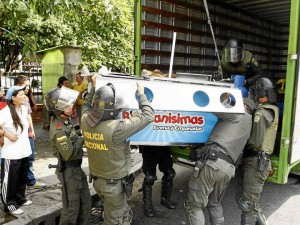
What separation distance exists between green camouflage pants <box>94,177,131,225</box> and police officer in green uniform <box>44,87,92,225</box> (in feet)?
1.20

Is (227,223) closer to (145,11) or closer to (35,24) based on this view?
(145,11)

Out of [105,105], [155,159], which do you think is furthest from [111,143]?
[155,159]

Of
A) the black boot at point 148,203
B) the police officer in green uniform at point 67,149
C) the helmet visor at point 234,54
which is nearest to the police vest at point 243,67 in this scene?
the helmet visor at point 234,54

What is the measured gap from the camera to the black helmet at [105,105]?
2.73 meters

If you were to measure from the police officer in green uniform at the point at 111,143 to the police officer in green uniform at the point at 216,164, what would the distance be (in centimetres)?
67

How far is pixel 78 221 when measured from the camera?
344cm

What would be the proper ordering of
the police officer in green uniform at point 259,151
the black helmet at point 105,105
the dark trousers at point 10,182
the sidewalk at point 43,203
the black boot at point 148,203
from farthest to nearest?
the black boot at point 148,203 → the dark trousers at point 10,182 → the sidewalk at point 43,203 → the police officer in green uniform at point 259,151 → the black helmet at point 105,105

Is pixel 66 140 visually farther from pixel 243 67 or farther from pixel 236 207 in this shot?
pixel 243 67

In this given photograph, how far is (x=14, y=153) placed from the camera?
3660 millimetres

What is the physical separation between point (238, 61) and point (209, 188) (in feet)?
8.51

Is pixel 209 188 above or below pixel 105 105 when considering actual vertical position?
below

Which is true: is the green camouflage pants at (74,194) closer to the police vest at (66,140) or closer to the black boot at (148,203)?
the police vest at (66,140)

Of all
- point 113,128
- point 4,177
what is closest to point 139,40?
point 113,128

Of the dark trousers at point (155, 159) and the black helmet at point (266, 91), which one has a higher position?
the black helmet at point (266, 91)
